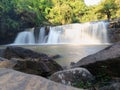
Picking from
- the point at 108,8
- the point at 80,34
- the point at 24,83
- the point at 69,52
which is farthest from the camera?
the point at 108,8

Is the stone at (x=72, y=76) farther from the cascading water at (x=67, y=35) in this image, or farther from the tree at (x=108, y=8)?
the tree at (x=108, y=8)

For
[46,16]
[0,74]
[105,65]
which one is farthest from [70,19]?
[0,74]

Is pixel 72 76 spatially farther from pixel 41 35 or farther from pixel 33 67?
pixel 41 35

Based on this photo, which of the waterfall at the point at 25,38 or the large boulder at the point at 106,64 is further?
the waterfall at the point at 25,38

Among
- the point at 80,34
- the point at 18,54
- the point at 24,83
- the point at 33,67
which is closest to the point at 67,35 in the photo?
the point at 80,34

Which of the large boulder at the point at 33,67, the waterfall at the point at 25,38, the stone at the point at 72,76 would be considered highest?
the stone at the point at 72,76

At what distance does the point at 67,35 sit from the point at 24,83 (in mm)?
26345

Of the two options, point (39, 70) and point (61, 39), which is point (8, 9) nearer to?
point (61, 39)

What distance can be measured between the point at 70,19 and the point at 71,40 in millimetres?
11100

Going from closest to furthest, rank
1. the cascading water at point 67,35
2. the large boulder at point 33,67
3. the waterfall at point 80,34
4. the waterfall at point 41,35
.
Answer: the large boulder at point 33,67
the waterfall at point 80,34
the cascading water at point 67,35
the waterfall at point 41,35

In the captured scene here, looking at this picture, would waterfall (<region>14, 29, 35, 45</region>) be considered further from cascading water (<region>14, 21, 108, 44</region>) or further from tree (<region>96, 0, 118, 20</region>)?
tree (<region>96, 0, 118, 20</region>)

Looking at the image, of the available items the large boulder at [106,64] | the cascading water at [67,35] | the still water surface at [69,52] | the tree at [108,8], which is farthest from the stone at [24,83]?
the tree at [108,8]

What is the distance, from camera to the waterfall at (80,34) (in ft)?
85.1

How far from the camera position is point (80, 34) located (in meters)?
27.6
